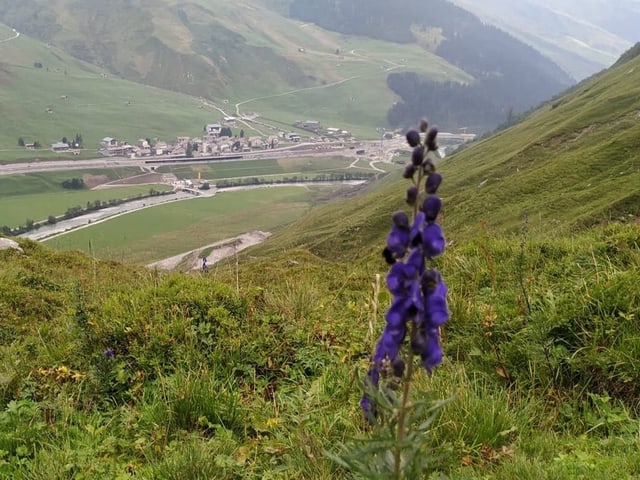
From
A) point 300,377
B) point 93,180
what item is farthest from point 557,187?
point 93,180

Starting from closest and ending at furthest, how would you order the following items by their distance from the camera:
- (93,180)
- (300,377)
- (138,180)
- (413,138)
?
(413,138) → (300,377) → (93,180) → (138,180)

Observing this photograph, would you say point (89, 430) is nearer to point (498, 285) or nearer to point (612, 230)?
point (498, 285)

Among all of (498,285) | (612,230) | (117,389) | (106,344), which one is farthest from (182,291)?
(612,230)

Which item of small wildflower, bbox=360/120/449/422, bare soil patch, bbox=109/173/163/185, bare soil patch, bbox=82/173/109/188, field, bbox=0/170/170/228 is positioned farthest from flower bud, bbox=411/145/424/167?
bare soil patch, bbox=82/173/109/188

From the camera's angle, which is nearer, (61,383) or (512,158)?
(61,383)

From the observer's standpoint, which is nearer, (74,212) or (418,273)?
(418,273)

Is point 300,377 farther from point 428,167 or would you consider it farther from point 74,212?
point 74,212
